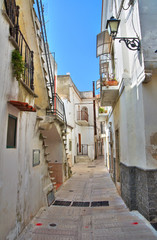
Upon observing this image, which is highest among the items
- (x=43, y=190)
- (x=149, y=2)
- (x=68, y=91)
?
(x=68, y=91)

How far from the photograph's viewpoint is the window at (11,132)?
11.4 ft

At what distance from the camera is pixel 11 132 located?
3.58 metres

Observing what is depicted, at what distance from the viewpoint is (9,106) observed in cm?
342

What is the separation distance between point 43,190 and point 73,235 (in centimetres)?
210

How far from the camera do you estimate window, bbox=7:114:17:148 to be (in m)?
→ 3.47

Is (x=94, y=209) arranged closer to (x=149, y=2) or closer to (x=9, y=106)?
(x=9, y=106)

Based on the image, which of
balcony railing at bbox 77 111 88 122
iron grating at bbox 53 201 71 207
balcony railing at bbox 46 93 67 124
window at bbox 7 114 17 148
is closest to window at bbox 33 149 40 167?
window at bbox 7 114 17 148

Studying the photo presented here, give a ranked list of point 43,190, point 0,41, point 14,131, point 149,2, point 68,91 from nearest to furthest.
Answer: point 0,41, point 14,131, point 149,2, point 43,190, point 68,91

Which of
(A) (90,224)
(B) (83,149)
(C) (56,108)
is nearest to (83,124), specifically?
(B) (83,149)

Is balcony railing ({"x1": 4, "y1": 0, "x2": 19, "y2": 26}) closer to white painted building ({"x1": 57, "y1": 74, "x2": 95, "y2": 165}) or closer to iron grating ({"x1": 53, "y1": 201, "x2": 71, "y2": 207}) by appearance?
iron grating ({"x1": 53, "y1": 201, "x2": 71, "y2": 207})

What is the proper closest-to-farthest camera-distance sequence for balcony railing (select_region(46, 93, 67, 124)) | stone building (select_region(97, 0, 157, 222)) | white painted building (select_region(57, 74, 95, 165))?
stone building (select_region(97, 0, 157, 222))
balcony railing (select_region(46, 93, 67, 124))
white painted building (select_region(57, 74, 95, 165))

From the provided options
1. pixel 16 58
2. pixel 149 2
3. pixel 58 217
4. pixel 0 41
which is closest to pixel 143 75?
pixel 149 2

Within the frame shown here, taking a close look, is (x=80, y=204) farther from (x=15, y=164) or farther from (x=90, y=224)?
(x=15, y=164)

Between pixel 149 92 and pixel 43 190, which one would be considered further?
pixel 43 190
